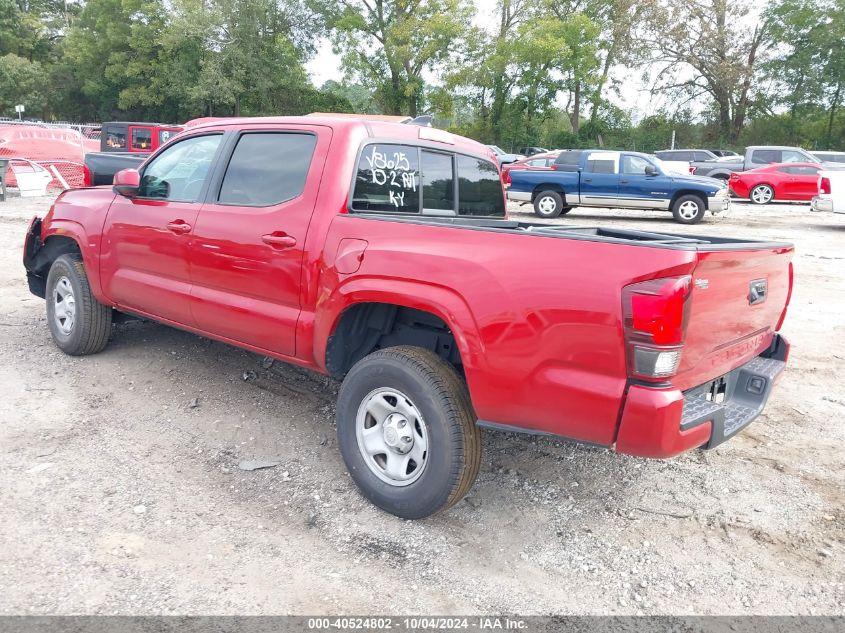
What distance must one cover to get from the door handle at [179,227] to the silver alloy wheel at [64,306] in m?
1.43

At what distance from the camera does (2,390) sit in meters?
4.48

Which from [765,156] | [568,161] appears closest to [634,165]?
[568,161]

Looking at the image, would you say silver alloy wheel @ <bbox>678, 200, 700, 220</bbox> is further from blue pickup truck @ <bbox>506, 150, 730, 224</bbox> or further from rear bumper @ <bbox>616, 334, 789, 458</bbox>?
rear bumper @ <bbox>616, 334, 789, 458</bbox>

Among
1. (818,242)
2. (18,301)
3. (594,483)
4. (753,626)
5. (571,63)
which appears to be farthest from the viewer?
(571,63)

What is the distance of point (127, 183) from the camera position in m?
4.40

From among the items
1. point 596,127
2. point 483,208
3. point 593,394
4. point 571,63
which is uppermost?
point 571,63

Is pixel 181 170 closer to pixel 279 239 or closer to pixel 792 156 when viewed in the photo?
pixel 279 239

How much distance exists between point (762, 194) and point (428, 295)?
68.1ft

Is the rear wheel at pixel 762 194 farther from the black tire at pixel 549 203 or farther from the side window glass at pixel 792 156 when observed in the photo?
the black tire at pixel 549 203

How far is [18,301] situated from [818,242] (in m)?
13.0

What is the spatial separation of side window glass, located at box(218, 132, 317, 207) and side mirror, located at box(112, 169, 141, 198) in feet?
2.81

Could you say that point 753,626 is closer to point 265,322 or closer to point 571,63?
point 265,322

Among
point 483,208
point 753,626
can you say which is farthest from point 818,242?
point 753,626

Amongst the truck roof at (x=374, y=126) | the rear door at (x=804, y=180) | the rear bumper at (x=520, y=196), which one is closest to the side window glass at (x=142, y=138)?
the rear bumper at (x=520, y=196)
